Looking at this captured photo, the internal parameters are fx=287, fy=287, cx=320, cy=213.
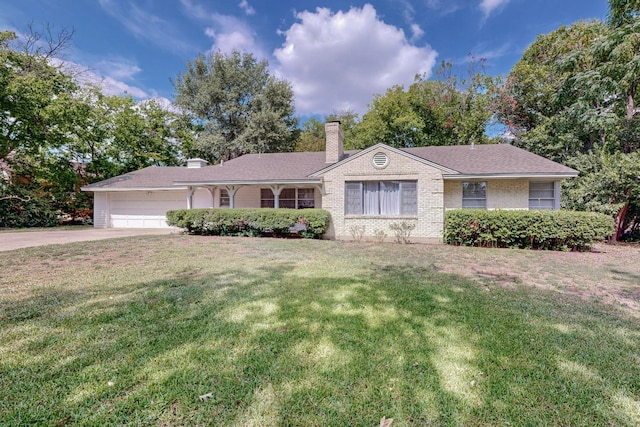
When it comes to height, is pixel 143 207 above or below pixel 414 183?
below

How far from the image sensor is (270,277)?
5.69 meters

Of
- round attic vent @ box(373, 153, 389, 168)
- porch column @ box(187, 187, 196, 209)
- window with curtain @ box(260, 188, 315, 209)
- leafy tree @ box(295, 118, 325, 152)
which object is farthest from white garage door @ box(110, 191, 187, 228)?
leafy tree @ box(295, 118, 325, 152)

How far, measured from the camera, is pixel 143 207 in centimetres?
1800

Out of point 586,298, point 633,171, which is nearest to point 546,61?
point 633,171

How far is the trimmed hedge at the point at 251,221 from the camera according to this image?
11922 mm

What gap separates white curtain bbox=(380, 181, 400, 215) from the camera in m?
12.0

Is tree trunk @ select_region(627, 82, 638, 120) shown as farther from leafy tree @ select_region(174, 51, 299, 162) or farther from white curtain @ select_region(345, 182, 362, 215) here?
leafy tree @ select_region(174, 51, 299, 162)

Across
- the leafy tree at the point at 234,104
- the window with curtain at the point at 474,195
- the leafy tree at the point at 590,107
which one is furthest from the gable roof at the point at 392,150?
the leafy tree at the point at 234,104

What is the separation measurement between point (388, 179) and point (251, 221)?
242 inches

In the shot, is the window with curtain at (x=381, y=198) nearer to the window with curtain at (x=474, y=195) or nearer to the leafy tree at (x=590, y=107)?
the window with curtain at (x=474, y=195)

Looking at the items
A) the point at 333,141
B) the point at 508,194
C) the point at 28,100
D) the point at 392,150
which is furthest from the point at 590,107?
the point at 28,100

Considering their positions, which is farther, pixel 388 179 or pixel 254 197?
pixel 254 197

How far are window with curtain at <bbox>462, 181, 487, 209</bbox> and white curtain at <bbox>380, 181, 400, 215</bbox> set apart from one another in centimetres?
309

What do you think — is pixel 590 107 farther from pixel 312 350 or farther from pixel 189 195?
pixel 189 195
